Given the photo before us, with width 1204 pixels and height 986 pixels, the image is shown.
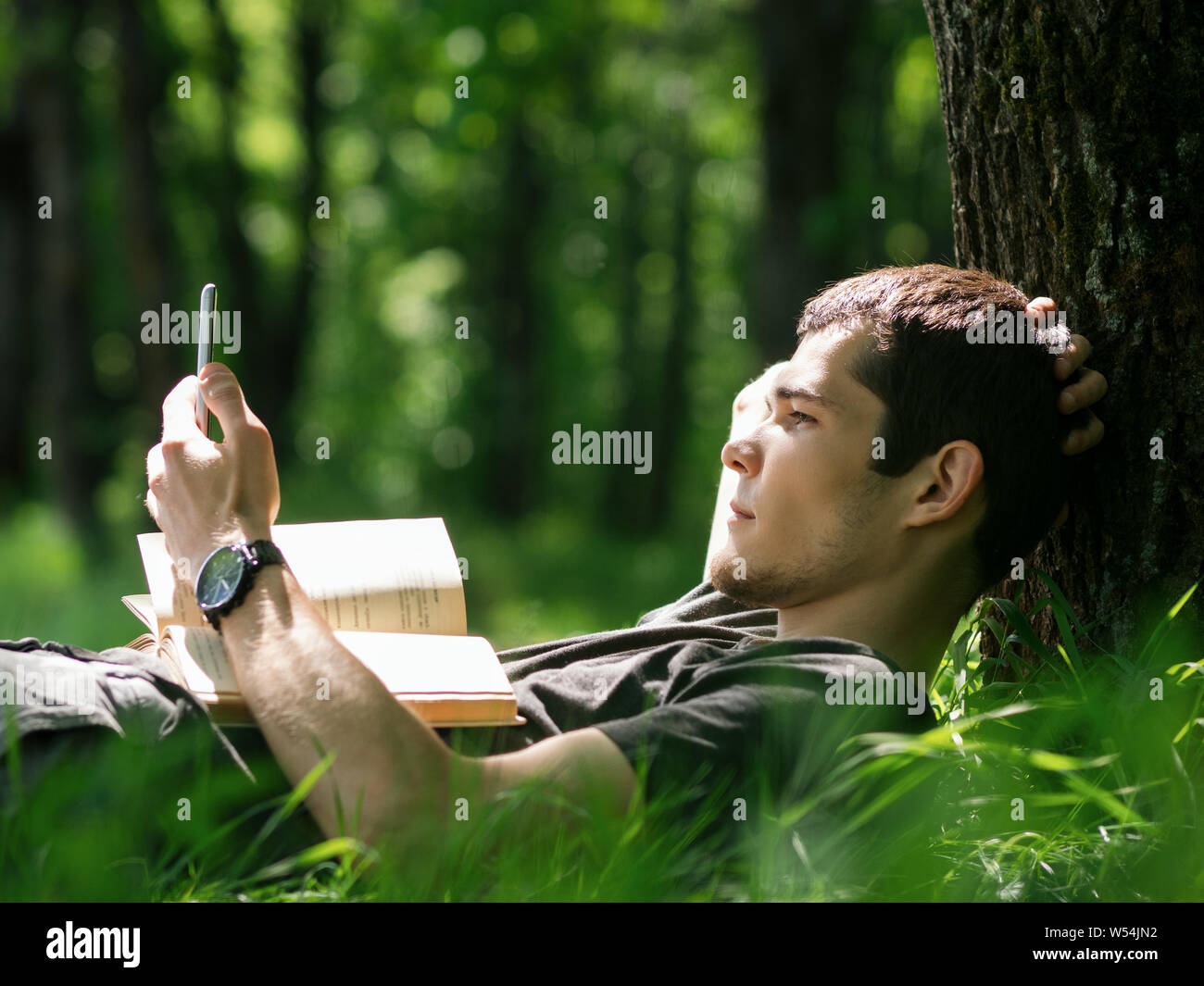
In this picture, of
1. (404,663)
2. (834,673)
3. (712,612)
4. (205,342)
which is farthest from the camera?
(712,612)

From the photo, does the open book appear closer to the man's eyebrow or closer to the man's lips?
the man's lips

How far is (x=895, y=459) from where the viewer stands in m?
2.58

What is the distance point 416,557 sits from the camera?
2.72m

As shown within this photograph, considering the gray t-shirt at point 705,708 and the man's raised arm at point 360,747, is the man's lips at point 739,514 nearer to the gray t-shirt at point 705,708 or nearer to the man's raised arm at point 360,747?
the gray t-shirt at point 705,708

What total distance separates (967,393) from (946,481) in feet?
0.63

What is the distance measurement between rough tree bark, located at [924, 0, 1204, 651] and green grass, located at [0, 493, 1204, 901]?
532 millimetres

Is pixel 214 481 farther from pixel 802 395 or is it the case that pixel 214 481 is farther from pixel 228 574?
pixel 802 395

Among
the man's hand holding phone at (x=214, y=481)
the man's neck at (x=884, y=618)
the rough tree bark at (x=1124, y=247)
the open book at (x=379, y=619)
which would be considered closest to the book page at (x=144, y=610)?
the open book at (x=379, y=619)

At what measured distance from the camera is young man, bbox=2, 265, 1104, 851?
7.27 ft

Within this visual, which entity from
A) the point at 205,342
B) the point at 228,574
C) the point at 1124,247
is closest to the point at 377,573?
the point at 228,574

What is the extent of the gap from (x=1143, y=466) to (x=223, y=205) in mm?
15533

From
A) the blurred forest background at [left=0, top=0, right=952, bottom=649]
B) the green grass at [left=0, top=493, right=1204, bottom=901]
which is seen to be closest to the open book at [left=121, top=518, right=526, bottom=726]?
the green grass at [left=0, top=493, right=1204, bottom=901]

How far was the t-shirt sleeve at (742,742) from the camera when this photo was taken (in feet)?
6.64
